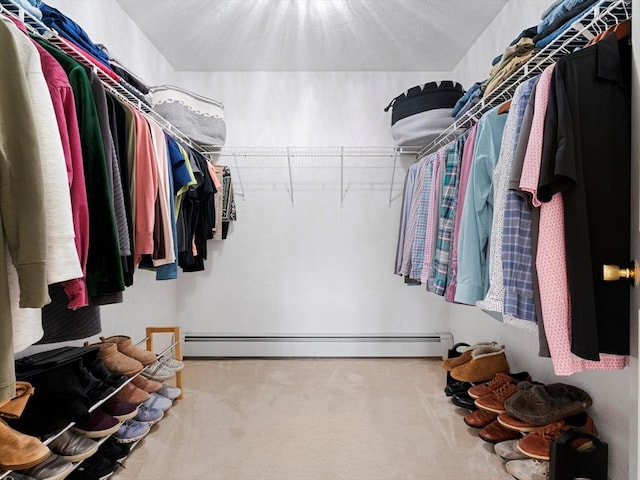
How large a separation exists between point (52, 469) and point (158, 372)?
32.6 inches

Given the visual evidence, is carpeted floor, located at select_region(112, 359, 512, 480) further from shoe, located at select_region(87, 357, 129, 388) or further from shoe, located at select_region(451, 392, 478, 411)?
shoe, located at select_region(87, 357, 129, 388)

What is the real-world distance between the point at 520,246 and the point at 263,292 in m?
2.24

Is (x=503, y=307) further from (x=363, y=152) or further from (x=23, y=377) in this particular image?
(x=363, y=152)

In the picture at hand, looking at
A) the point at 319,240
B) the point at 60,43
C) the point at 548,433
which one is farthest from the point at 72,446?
the point at 319,240

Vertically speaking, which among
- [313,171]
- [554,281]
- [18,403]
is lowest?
[18,403]

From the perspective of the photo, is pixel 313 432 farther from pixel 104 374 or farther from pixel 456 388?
pixel 104 374

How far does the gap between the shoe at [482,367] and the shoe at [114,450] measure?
1.58 m

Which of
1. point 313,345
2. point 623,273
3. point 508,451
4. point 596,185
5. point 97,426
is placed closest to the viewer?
point 623,273

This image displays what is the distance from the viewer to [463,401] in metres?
1.99

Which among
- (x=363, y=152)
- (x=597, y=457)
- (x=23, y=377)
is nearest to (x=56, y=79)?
(x=23, y=377)

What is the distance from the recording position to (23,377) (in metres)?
1.31

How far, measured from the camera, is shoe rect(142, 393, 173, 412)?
196 centimetres

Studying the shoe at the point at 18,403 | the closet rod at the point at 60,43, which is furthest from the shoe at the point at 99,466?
the closet rod at the point at 60,43

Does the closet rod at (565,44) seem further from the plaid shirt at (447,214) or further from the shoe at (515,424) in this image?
the shoe at (515,424)
